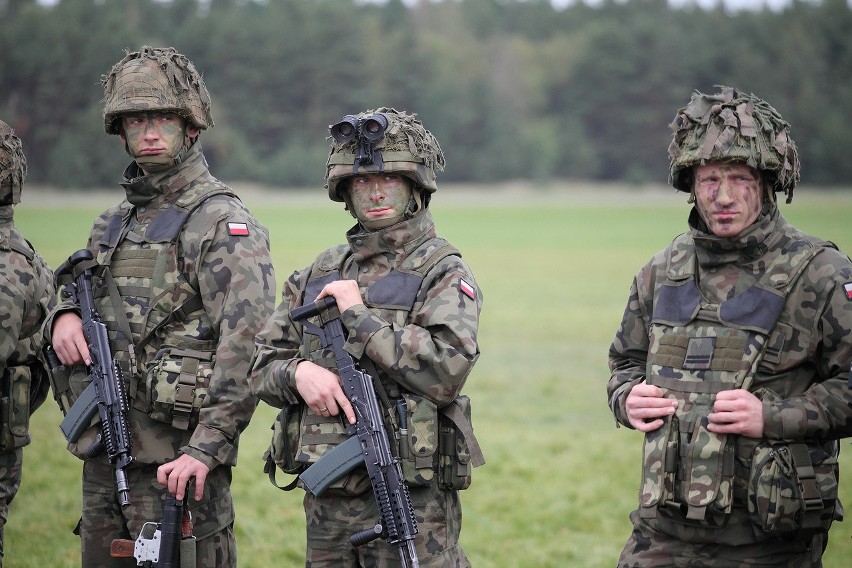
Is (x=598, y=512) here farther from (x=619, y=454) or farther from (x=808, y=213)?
(x=808, y=213)

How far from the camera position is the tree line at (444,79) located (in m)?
57.6

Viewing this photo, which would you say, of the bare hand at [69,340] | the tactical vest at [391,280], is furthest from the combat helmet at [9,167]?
the tactical vest at [391,280]

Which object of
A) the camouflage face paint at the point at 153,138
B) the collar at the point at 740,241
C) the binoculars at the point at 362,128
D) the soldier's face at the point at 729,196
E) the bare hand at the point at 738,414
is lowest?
the bare hand at the point at 738,414

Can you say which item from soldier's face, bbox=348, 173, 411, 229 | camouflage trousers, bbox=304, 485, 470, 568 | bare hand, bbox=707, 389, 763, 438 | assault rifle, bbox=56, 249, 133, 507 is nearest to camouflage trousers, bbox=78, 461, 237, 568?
assault rifle, bbox=56, 249, 133, 507

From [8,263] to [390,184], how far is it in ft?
8.20

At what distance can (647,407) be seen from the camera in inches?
193

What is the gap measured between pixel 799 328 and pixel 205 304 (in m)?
2.76

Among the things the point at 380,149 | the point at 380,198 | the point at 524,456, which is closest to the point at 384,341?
the point at 380,198

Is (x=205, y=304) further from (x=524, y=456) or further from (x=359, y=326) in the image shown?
(x=524, y=456)

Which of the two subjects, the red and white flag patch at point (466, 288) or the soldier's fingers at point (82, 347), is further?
the soldier's fingers at point (82, 347)

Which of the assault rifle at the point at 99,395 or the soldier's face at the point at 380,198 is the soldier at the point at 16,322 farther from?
the soldier's face at the point at 380,198

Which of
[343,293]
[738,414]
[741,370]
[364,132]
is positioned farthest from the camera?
[364,132]

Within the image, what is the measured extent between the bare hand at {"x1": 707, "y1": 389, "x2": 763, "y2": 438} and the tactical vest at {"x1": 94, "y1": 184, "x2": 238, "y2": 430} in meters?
2.41

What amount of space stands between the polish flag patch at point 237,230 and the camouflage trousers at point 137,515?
1151 mm
